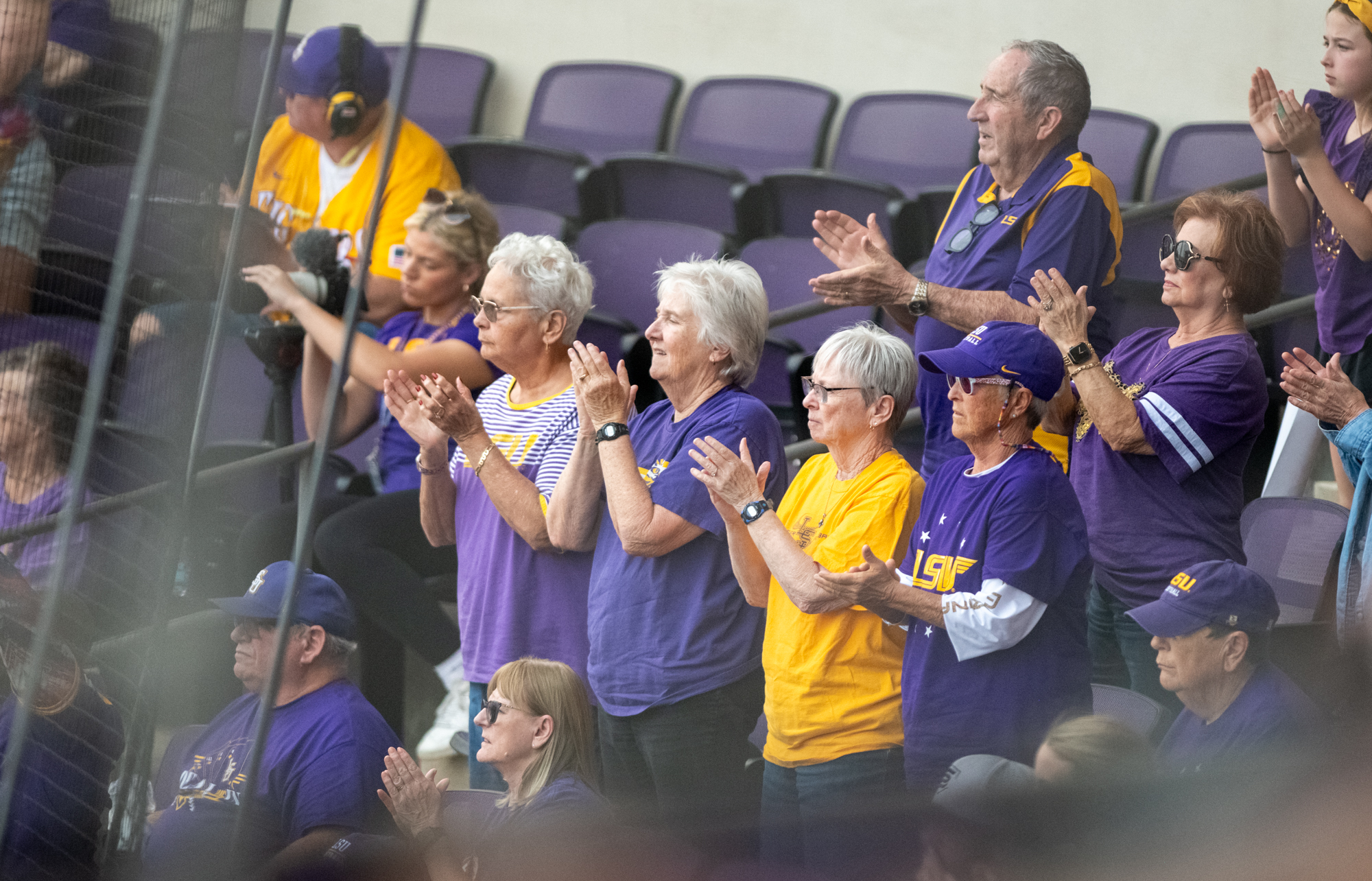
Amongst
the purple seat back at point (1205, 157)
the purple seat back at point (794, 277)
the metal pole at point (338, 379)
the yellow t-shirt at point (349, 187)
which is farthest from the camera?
the purple seat back at point (1205, 157)

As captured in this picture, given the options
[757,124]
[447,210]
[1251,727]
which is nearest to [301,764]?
[447,210]

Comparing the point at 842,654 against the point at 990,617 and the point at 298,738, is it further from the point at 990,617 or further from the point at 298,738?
the point at 298,738

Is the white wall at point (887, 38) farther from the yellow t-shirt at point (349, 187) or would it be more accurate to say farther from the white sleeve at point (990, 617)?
the white sleeve at point (990, 617)

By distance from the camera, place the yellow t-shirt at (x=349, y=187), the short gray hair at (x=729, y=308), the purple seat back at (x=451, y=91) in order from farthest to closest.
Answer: the purple seat back at (x=451, y=91) → the yellow t-shirt at (x=349, y=187) → the short gray hair at (x=729, y=308)

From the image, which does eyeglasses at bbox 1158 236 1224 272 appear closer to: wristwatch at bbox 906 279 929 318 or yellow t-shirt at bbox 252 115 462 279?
wristwatch at bbox 906 279 929 318

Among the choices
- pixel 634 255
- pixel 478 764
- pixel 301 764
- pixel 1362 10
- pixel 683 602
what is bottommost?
pixel 478 764

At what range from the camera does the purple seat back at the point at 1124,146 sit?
496cm

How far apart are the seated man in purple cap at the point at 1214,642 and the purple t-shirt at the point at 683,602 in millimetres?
629

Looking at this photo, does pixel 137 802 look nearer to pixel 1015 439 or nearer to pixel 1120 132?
pixel 1015 439

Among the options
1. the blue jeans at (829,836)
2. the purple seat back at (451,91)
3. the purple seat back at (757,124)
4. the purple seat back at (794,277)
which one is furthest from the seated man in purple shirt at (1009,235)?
the purple seat back at (451,91)

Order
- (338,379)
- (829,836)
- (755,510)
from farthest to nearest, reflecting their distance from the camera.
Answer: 1. (755,510)
2. (338,379)
3. (829,836)

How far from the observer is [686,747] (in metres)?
2.35

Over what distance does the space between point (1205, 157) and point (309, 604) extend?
3.49 metres

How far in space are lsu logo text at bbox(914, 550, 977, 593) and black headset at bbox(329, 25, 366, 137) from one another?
1976mm
